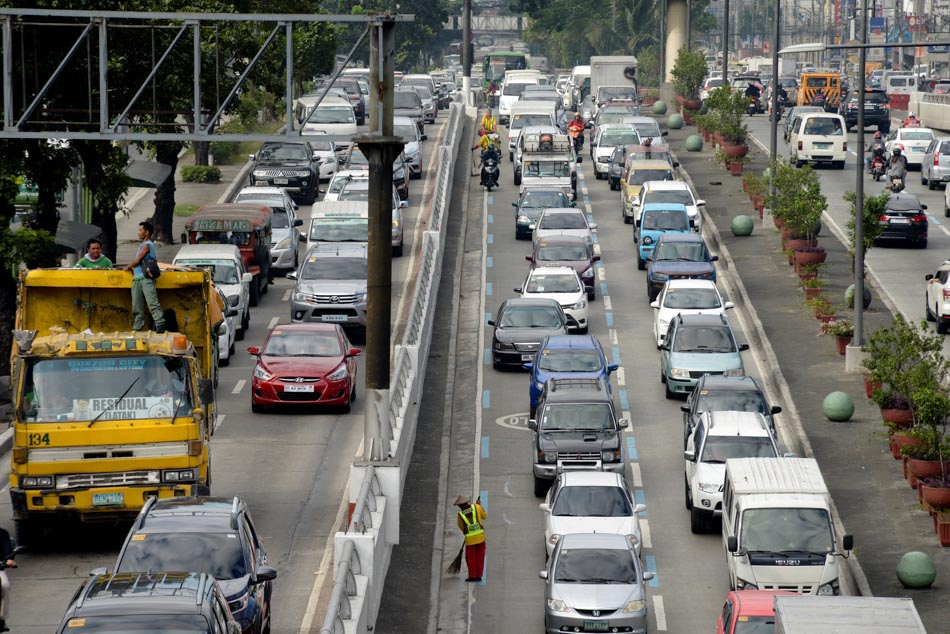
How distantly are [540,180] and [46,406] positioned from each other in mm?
32556

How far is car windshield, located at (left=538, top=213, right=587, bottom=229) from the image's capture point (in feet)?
146

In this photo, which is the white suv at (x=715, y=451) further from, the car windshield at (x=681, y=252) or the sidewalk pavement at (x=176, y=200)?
the sidewalk pavement at (x=176, y=200)

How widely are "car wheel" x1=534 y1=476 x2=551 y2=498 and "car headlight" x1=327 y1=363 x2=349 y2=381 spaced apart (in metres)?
4.59

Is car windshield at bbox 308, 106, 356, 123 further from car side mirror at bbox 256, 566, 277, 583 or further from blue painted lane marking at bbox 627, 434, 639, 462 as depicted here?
car side mirror at bbox 256, 566, 277, 583

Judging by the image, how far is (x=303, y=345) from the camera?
3091 centimetres

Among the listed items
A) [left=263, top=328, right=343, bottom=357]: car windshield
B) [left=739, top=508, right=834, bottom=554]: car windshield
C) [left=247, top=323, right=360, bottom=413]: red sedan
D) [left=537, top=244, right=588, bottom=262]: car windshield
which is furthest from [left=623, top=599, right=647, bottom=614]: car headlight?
[left=537, top=244, right=588, bottom=262]: car windshield

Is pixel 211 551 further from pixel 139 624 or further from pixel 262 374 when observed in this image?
pixel 262 374

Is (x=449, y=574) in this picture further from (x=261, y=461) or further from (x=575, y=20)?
(x=575, y=20)

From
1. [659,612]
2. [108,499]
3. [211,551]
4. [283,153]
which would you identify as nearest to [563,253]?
[283,153]

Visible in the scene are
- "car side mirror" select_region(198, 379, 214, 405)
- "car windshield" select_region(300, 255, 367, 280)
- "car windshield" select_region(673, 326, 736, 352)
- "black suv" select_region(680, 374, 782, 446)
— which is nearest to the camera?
"car side mirror" select_region(198, 379, 214, 405)

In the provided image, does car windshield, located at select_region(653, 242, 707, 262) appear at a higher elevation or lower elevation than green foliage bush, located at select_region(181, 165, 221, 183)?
lower

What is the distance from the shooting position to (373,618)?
19.9m

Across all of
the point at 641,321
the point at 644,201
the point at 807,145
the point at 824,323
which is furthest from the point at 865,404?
the point at 807,145

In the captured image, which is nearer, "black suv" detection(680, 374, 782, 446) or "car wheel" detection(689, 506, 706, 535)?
"car wheel" detection(689, 506, 706, 535)
